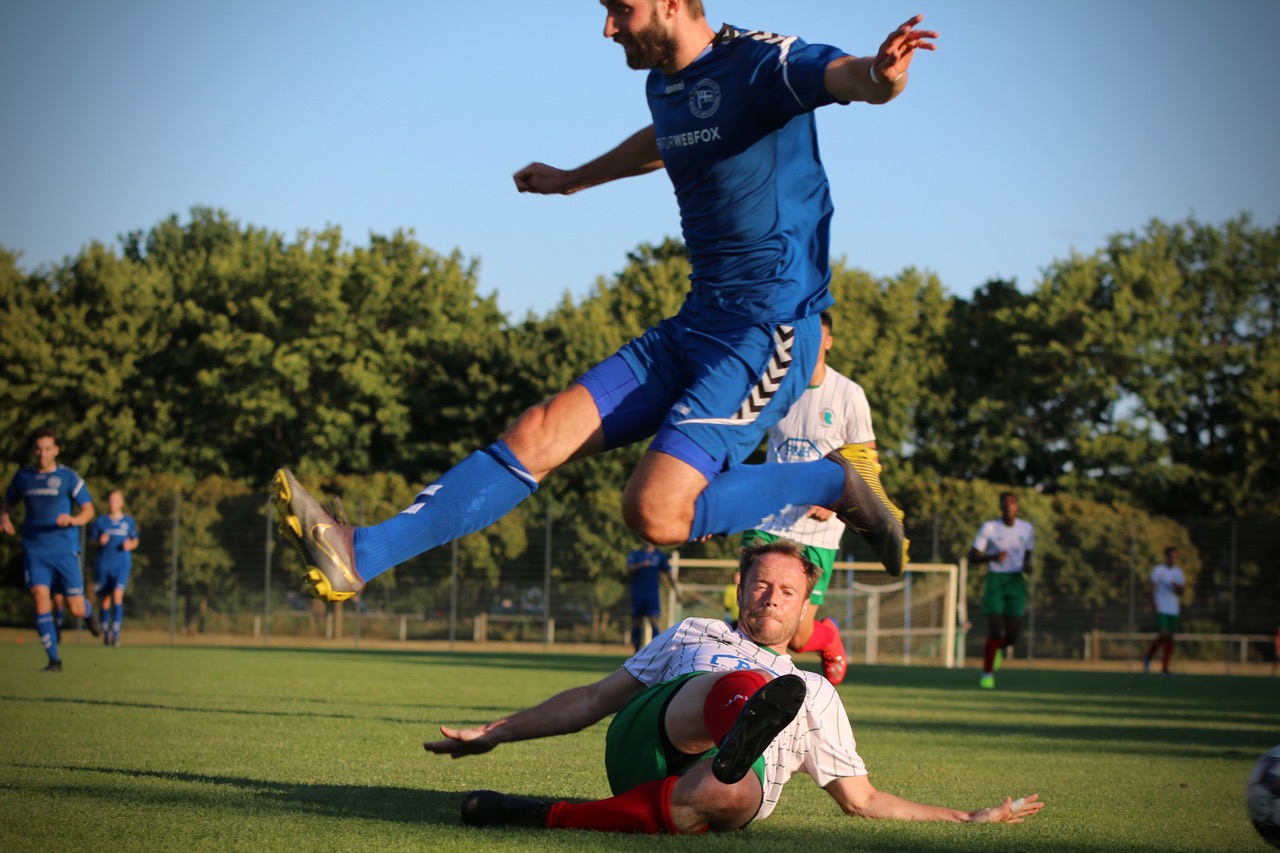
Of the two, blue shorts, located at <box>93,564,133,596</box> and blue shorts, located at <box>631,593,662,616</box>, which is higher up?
blue shorts, located at <box>93,564,133,596</box>

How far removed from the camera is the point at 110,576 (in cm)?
2153

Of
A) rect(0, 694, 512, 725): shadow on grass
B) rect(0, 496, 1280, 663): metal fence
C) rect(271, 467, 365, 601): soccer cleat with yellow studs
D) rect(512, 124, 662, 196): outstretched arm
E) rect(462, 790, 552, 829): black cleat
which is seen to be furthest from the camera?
rect(0, 496, 1280, 663): metal fence

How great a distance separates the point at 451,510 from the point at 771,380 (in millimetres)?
1232

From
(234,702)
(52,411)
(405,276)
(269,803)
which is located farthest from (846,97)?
(405,276)

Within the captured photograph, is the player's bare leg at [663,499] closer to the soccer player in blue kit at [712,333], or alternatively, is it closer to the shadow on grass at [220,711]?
the soccer player in blue kit at [712,333]

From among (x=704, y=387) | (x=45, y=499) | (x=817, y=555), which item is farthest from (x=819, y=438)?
(x=45, y=499)

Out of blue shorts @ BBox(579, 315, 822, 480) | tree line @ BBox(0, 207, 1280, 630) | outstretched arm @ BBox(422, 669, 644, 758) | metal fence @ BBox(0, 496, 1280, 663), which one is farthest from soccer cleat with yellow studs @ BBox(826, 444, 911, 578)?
tree line @ BBox(0, 207, 1280, 630)

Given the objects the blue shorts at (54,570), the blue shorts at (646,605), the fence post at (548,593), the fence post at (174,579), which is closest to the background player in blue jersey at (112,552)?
the fence post at (174,579)

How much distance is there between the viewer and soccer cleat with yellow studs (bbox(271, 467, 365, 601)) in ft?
13.3

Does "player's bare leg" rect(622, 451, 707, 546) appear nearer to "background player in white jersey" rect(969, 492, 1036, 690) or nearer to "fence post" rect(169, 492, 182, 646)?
"background player in white jersey" rect(969, 492, 1036, 690)

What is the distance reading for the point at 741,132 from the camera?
15.0ft

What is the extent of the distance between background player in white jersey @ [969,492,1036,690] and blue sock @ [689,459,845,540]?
12.0 meters

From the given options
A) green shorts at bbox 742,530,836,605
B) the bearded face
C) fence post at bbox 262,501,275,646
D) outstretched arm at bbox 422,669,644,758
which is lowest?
fence post at bbox 262,501,275,646

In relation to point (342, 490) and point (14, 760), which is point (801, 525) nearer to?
point (14, 760)
